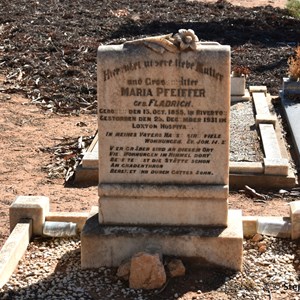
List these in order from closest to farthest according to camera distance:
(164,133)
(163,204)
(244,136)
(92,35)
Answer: (164,133) → (163,204) → (244,136) → (92,35)

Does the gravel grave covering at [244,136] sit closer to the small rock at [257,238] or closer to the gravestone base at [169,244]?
the small rock at [257,238]

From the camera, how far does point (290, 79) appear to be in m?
15.0

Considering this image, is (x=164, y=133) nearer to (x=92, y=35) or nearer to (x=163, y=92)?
(x=163, y=92)

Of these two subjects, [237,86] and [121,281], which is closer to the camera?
[121,281]

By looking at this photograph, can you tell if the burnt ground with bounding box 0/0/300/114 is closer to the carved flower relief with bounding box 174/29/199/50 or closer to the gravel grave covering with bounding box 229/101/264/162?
the gravel grave covering with bounding box 229/101/264/162

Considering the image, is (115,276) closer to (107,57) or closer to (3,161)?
(107,57)

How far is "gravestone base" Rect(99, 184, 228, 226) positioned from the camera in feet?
24.8

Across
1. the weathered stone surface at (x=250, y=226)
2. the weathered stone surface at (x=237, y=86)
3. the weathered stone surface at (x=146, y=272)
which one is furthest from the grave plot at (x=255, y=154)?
the weathered stone surface at (x=146, y=272)

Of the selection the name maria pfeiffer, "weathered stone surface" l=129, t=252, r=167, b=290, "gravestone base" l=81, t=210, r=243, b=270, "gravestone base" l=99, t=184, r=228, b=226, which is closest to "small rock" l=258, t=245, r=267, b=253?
"gravestone base" l=81, t=210, r=243, b=270

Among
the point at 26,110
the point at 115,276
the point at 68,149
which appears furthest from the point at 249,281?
the point at 26,110

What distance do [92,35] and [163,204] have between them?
14.1 m

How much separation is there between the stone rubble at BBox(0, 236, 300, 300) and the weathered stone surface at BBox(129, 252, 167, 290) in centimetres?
7

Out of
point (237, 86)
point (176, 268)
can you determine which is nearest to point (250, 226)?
point (176, 268)

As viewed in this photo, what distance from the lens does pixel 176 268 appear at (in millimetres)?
7355
